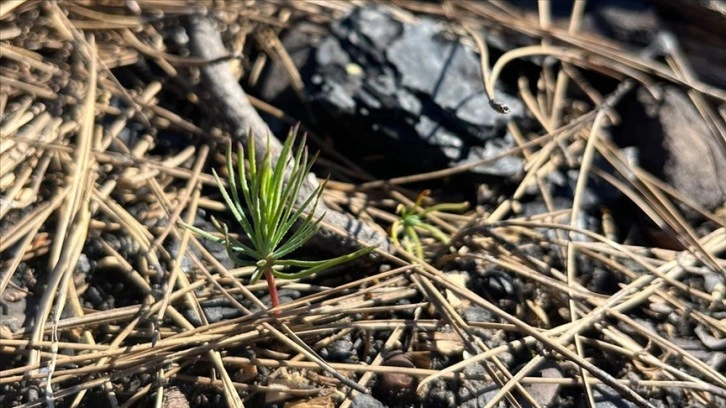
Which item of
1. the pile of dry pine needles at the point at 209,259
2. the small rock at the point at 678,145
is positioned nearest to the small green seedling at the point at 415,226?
the pile of dry pine needles at the point at 209,259

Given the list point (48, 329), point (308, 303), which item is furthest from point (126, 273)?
point (308, 303)

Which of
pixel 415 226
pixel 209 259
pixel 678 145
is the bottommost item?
pixel 209 259

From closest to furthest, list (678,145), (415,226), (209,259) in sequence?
(209,259) → (415,226) → (678,145)

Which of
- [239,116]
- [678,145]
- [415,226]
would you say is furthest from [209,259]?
[678,145]

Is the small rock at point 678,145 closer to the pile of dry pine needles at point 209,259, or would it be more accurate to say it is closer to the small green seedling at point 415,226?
the pile of dry pine needles at point 209,259

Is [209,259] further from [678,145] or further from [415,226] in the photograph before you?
[678,145]

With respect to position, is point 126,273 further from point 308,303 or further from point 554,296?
point 554,296
